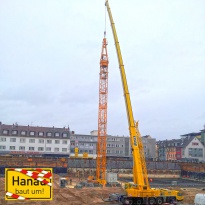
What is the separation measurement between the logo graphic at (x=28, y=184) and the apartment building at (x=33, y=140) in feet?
313

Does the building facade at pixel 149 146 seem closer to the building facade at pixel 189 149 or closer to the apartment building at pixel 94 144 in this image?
the apartment building at pixel 94 144

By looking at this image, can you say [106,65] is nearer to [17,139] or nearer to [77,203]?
[77,203]

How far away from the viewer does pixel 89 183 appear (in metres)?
54.5

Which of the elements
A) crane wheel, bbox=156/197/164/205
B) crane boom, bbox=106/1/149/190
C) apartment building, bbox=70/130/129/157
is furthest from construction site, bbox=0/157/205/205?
apartment building, bbox=70/130/129/157

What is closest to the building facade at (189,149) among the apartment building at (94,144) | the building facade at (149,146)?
the building facade at (149,146)

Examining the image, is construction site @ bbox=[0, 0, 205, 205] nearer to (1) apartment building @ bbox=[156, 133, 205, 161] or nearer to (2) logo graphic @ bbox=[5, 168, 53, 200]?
(2) logo graphic @ bbox=[5, 168, 53, 200]

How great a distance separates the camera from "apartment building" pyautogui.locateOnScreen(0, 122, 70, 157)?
325 ft

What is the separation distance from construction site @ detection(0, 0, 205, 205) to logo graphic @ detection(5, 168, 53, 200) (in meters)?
26.0

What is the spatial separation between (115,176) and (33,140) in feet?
166

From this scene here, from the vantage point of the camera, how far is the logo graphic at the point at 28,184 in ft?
21.0

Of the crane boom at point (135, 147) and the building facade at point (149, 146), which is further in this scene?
the building facade at point (149, 146)

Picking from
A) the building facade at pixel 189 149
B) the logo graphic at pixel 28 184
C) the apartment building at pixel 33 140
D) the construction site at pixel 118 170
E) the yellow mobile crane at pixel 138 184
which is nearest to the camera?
the logo graphic at pixel 28 184

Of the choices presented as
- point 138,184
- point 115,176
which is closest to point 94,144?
point 115,176

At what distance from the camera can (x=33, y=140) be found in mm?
100875
